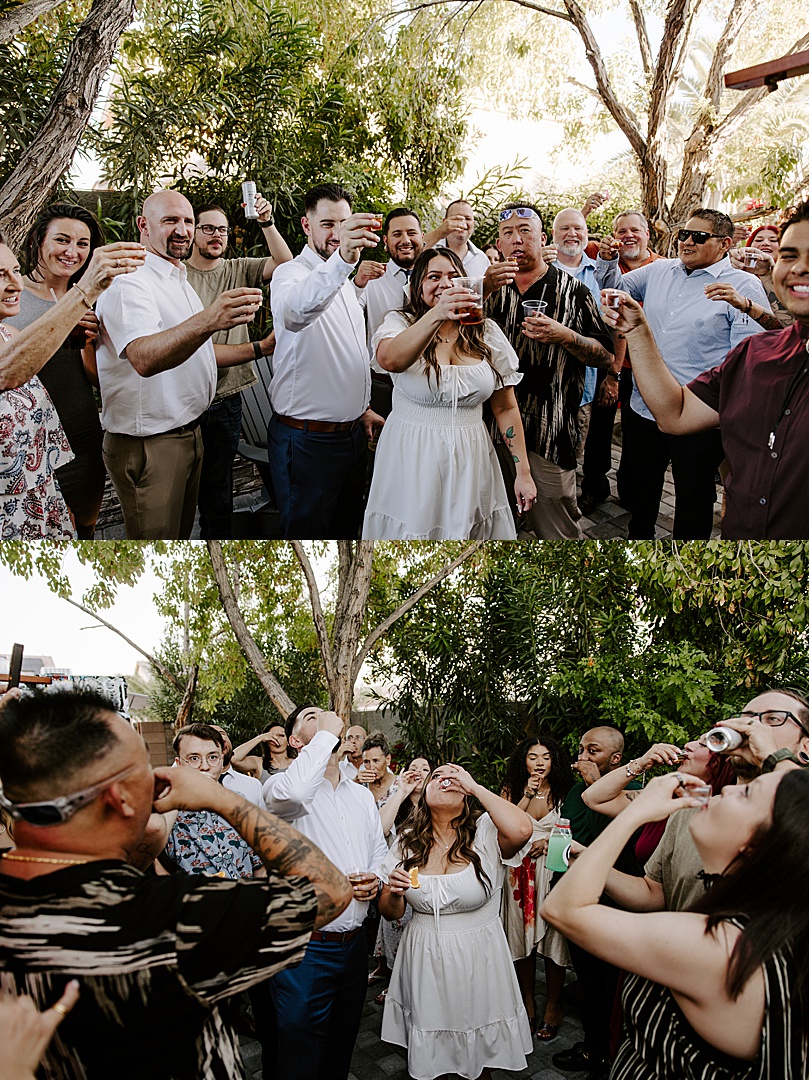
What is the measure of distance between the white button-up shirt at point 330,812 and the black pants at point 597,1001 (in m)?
0.99

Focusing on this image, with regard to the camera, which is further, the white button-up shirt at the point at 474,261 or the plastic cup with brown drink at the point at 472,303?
the white button-up shirt at the point at 474,261

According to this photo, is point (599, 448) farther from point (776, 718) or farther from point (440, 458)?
point (776, 718)

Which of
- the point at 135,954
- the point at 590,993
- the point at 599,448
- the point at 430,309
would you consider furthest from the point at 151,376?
the point at 590,993

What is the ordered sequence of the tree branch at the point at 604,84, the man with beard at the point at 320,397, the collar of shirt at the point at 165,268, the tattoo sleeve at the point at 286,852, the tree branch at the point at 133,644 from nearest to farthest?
1. the tattoo sleeve at the point at 286,852
2. the collar of shirt at the point at 165,268
3. the man with beard at the point at 320,397
4. the tree branch at the point at 604,84
5. the tree branch at the point at 133,644

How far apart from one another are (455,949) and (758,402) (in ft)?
8.40

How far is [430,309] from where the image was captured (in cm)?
366

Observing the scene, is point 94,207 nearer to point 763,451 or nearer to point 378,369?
point 378,369

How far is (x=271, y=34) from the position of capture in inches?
145

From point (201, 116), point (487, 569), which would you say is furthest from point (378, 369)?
point (201, 116)

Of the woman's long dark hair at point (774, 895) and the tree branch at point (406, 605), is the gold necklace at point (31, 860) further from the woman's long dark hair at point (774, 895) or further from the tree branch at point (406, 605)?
the tree branch at point (406, 605)

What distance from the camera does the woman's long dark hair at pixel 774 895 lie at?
6.21 ft

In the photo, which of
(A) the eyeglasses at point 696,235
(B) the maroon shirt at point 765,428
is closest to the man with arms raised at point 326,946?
(B) the maroon shirt at point 765,428

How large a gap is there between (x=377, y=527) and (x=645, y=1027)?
93.7 inches

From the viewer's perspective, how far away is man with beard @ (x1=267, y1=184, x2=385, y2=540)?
3738 millimetres
